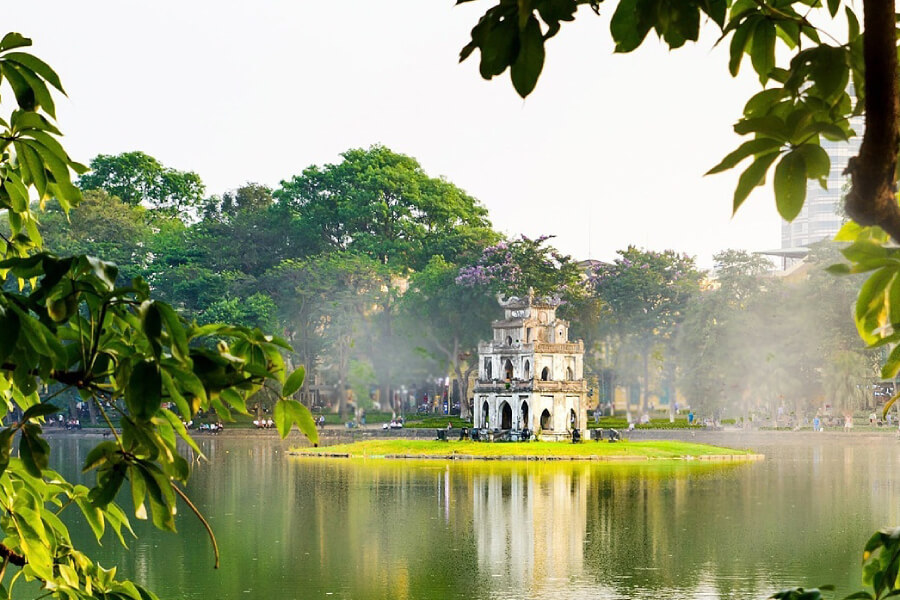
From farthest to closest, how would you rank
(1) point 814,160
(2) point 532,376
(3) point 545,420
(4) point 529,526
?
(3) point 545,420 < (2) point 532,376 < (4) point 529,526 < (1) point 814,160

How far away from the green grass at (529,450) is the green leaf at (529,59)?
36687 millimetres

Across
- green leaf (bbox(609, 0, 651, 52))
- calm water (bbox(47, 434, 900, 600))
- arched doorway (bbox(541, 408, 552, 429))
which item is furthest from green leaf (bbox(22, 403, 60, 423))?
arched doorway (bbox(541, 408, 552, 429))

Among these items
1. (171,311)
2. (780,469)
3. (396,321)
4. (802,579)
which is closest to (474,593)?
(802,579)

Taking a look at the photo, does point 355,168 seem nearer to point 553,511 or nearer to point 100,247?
point 100,247

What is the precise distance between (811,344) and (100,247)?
2855cm

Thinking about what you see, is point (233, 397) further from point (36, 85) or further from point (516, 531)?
point (516, 531)

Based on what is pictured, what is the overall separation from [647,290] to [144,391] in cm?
5294

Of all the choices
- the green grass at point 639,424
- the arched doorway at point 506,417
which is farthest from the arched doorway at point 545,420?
the green grass at point 639,424

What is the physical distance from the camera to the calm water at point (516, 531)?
1773 cm

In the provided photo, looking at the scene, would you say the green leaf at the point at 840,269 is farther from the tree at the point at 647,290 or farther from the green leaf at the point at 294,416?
the tree at the point at 647,290

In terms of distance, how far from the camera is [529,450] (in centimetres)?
3878

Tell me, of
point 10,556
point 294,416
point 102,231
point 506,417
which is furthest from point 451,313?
point 294,416

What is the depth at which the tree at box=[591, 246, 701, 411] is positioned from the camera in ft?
177

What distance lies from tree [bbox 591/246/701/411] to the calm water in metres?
17.9
